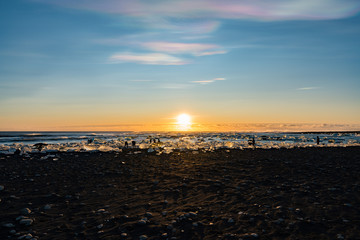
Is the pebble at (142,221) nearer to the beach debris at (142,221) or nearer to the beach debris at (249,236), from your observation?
the beach debris at (142,221)

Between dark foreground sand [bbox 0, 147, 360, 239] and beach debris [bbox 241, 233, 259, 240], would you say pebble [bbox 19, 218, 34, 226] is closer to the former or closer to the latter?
dark foreground sand [bbox 0, 147, 360, 239]

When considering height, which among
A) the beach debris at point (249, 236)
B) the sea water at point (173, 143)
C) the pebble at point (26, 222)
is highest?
the pebble at point (26, 222)

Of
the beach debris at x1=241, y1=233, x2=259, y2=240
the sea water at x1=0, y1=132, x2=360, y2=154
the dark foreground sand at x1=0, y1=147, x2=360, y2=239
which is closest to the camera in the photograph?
the beach debris at x1=241, y1=233, x2=259, y2=240

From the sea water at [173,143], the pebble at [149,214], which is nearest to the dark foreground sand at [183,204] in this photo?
the pebble at [149,214]

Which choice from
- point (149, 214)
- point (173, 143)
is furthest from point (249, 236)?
point (173, 143)

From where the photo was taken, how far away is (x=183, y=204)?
32.1 feet

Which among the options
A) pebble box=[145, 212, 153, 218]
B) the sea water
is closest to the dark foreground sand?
pebble box=[145, 212, 153, 218]

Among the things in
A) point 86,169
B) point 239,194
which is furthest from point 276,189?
point 86,169

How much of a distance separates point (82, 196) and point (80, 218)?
272 cm

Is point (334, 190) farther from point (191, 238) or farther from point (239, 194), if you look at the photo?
point (191, 238)

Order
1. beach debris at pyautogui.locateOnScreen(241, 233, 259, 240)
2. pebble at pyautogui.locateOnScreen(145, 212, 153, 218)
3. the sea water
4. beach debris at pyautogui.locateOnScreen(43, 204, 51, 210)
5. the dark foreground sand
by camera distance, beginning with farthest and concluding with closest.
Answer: the sea water → beach debris at pyautogui.locateOnScreen(43, 204, 51, 210) → pebble at pyautogui.locateOnScreen(145, 212, 153, 218) → the dark foreground sand → beach debris at pyautogui.locateOnScreen(241, 233, 259, 240)

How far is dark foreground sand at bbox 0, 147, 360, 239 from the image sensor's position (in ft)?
23.9

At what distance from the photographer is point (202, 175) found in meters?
15.0

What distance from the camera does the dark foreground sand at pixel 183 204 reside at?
23.9 feet
